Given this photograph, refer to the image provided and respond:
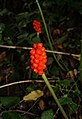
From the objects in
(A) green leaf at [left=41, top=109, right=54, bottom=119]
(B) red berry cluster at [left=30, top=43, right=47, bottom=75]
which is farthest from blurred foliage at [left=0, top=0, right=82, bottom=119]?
Result: (B) red berry cluster at [left=30, top=43, right=47, bottom=75]

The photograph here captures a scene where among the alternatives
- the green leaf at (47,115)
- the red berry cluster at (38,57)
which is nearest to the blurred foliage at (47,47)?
the green leaf at (47,115)

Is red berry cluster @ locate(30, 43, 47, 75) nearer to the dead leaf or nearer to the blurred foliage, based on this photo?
the blurred foliage

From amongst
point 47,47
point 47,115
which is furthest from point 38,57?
point 47,47

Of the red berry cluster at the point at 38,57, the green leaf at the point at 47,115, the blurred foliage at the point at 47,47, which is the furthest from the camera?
the blurred foliage at the point at 47,47

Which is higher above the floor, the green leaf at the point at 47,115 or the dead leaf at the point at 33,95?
the green leaf at the point at 47,115

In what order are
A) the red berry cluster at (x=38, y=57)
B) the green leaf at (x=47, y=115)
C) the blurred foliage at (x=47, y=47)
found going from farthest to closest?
the blurred foliage at (x=47, y=47)
the green leaf at (x=47, y=115)
the red berry cluster at (x=38, y=57)

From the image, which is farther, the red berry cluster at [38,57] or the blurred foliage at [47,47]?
the blurred foliage at [47,47]

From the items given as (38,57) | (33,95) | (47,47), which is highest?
(38,57)

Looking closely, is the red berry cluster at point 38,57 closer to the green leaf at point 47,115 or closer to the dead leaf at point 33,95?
the green leaf at point 47,115

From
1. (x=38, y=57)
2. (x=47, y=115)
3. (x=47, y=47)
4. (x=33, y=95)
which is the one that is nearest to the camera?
(x=38, y=57)

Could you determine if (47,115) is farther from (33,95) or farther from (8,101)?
(33,95)

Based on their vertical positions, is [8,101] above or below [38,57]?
below
